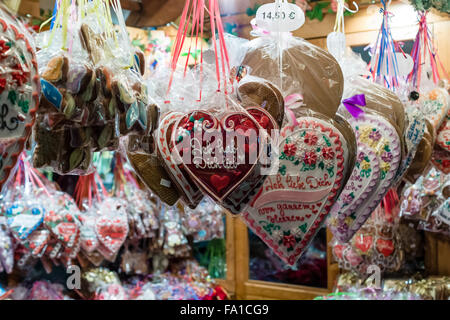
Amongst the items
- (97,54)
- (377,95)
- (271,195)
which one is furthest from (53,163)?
(377,95)

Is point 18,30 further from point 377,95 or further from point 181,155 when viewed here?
point 377,95

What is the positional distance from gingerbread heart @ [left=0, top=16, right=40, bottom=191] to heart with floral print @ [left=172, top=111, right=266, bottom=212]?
35cm

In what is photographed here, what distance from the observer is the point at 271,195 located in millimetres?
1153

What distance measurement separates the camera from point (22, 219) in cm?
210

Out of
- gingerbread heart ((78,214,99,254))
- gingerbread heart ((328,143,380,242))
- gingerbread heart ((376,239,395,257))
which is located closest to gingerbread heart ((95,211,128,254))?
gingerbread heart ((78,214,99,254))

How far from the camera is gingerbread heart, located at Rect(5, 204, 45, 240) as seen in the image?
6.84 feet

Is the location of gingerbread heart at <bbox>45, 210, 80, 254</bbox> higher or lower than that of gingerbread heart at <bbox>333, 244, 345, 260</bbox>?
higher

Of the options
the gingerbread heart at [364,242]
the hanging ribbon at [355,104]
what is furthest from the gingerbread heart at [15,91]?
the gingerbread heart at [364,242]

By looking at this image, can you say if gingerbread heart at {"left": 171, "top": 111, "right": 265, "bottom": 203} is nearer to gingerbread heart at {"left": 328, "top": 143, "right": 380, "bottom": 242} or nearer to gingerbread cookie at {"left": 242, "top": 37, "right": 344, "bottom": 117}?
gingerbread cookie at {"left": 242, "top": 37, "right": 344, "bottom": 117}

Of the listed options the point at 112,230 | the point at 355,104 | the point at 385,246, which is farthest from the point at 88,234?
the point at 355,104

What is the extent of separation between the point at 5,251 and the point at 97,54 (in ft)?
4.56

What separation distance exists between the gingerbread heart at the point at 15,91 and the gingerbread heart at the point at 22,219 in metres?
1.49

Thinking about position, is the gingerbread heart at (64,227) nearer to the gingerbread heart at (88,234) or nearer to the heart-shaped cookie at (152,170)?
the gingerbread heart at (88,234)

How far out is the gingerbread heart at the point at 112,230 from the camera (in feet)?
7.93
